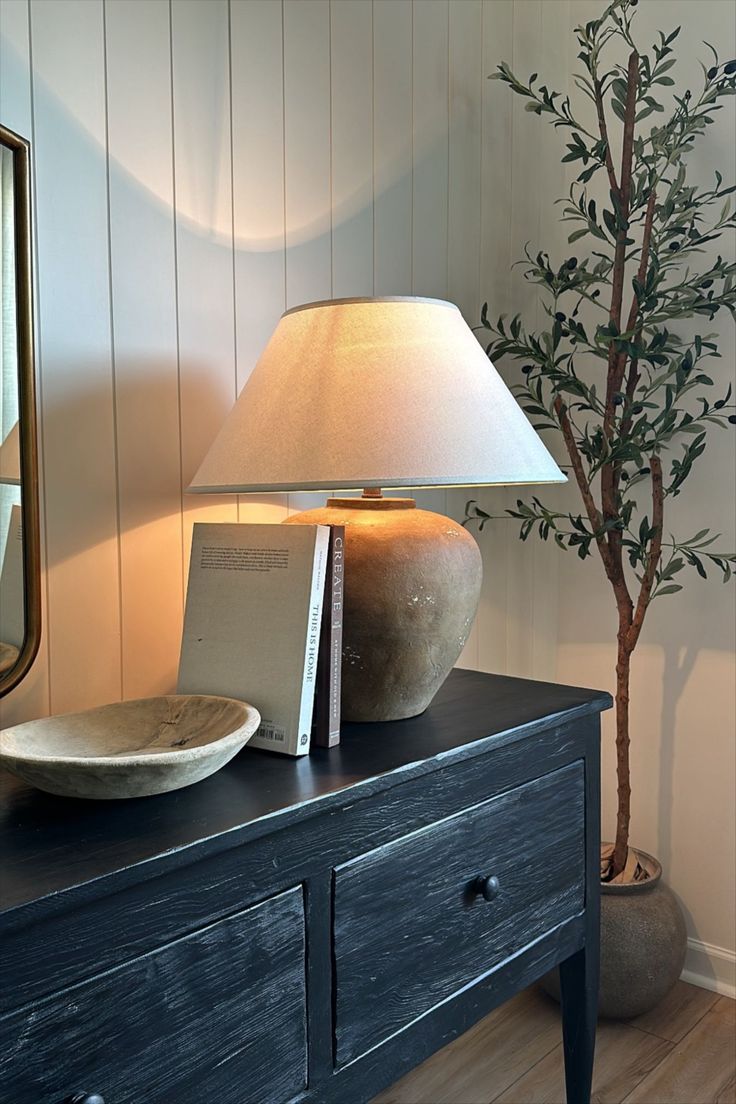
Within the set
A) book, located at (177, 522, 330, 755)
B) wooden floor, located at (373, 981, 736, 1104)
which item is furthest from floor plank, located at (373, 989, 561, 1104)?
book, located at (177, 522, 330, 755)

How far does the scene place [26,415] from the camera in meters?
1.26

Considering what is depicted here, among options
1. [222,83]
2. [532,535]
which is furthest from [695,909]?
[222,83]

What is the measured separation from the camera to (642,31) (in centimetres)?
209

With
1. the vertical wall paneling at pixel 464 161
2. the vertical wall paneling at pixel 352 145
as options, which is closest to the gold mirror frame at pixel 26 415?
the vertical wall paneling at pixel 352 145

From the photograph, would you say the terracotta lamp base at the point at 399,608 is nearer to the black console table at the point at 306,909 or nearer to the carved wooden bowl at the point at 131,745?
the black console table at the point at 306,909

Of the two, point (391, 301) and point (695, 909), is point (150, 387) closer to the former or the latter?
point (391, 301)

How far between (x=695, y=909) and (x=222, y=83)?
1.90m

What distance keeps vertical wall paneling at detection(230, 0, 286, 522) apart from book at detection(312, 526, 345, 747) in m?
0.43

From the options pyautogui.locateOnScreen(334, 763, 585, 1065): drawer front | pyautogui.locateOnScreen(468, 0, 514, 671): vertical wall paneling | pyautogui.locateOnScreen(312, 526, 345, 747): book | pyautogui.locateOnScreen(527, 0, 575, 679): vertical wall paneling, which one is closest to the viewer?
pyautogui.locateOnScreen(334, 763, 585, 1065): drawer front

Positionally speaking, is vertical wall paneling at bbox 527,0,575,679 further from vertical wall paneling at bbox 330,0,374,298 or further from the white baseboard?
the white baseboard

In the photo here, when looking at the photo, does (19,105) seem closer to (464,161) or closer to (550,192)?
(464,161)

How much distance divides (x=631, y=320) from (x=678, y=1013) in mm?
1411

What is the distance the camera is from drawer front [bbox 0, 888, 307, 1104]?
0.83m

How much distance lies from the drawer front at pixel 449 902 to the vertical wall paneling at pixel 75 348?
0.52 metres
